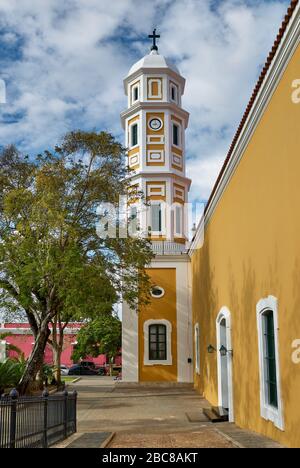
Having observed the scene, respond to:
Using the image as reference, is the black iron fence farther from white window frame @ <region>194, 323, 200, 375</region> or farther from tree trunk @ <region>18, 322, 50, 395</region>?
white window frame @ <region>194, 323, 200, 375</region>

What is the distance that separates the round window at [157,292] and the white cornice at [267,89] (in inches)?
427

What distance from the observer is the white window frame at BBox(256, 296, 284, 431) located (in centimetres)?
869

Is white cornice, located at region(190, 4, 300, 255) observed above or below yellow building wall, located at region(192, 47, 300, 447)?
above

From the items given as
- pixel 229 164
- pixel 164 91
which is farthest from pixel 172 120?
pixel 229 164

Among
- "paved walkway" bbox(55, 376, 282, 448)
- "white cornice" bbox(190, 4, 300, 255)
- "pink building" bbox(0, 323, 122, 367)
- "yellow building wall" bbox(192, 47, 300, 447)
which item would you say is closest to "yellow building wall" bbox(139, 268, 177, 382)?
"paved walkway" bbox(55, 376, 282, 448)

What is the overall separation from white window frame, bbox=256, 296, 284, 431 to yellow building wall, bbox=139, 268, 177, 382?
43.3ft

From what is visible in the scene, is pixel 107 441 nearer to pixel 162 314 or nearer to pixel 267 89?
pixel 267 89

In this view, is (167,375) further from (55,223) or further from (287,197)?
(287,197)

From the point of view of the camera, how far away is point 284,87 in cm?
850

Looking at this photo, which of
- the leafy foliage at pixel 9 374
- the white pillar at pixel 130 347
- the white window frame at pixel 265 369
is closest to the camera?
the white window frame at pixel 265 369

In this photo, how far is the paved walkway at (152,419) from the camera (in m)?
9.11

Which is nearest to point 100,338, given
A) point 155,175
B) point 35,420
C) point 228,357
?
point 155,175

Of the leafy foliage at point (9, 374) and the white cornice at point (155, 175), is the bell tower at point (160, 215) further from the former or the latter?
the leafy foliage at point (9, 374)

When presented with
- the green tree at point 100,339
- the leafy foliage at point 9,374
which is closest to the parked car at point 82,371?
the green tree at point 100,339
